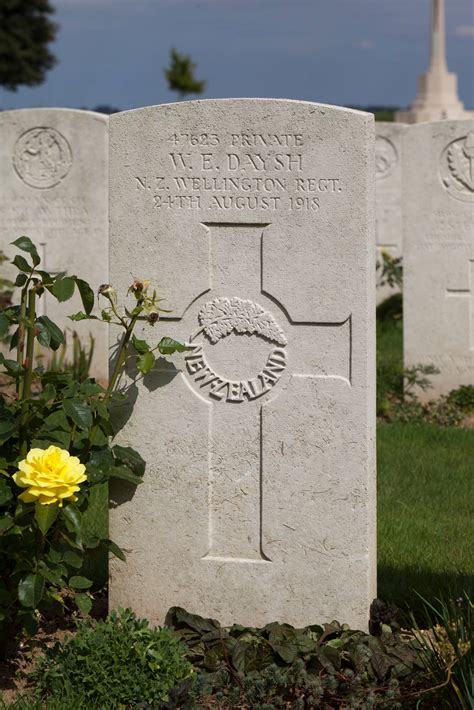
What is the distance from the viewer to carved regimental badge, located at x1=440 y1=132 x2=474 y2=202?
7590mm

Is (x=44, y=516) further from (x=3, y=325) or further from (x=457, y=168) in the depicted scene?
(x=457, y=168)

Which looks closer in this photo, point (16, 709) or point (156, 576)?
point (16, 709)

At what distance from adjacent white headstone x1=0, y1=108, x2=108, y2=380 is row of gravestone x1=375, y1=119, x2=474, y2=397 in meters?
2.13

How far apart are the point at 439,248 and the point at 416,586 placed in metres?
3.88

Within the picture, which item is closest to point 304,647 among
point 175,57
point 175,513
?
point 175,513

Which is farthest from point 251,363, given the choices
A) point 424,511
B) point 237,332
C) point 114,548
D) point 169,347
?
point 424,511

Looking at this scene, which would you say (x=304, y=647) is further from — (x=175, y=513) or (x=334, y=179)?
(x=334, y=179)

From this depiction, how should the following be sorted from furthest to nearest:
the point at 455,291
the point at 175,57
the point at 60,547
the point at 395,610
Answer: the point at 175,57
the point at 455,291
the point at 395,610
the point at 60,547

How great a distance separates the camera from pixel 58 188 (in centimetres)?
807

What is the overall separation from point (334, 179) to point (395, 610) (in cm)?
143

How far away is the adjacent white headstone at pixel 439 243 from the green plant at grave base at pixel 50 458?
13.9ft

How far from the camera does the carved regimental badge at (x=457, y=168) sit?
299 inches

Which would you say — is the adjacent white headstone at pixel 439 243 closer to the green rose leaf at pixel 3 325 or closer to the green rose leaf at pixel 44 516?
the green rose leaf at pixel 3 325

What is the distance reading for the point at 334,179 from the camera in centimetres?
360
